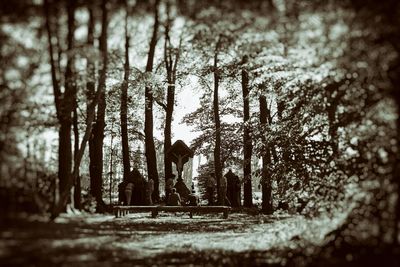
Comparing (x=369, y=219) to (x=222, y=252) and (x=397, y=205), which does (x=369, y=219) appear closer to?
(x=397, y=205)

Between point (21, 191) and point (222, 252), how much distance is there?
4350mm

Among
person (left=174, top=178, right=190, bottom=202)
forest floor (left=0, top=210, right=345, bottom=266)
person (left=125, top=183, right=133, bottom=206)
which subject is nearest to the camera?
forest floor (left=0, top=210, right=345, bottom=266)

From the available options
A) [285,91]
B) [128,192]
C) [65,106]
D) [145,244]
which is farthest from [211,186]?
[145,244]

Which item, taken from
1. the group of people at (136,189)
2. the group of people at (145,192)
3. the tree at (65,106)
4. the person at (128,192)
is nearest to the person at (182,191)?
the group of people at (145,192)

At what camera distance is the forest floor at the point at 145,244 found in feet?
19.6

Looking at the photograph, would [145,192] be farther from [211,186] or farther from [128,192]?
[211,186]

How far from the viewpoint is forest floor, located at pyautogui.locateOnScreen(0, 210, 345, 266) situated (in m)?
5.97

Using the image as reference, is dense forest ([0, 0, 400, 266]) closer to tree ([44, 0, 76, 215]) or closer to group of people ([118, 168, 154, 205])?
tree ([44, 0, 76, 215])

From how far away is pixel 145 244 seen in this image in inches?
425

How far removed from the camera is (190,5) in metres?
7.63

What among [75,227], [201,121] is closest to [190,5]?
[75,227]

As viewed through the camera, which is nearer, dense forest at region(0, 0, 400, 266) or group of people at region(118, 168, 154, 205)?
dense forest at region(0, 0, 400, 266)

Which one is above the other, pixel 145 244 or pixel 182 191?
pixel 182 191

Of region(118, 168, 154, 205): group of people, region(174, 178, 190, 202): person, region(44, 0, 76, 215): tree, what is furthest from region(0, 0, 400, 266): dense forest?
region(174, 178, 190, 202): person
